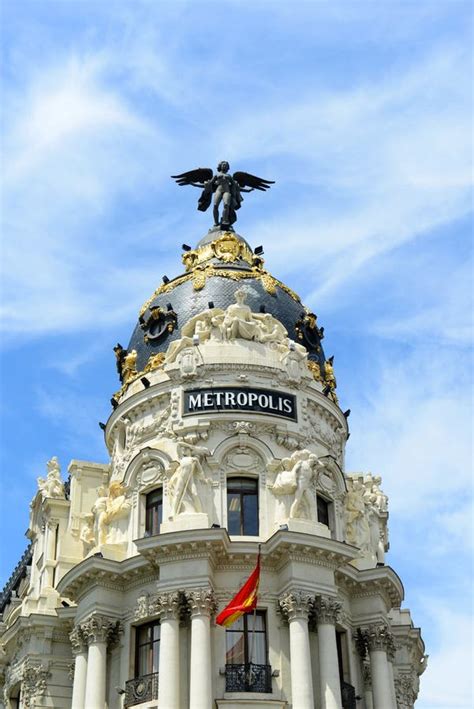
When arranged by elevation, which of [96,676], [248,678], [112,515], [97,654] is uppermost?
[112,515]

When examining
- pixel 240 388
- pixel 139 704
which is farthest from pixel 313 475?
pixel 139 704


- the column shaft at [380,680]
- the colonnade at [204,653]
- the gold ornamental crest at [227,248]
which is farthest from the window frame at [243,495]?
the gold ornamental crest at [227,248]

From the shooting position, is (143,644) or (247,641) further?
(143,644)

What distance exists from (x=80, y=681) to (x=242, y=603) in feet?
22.6

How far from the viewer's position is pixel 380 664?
34938 millimetres

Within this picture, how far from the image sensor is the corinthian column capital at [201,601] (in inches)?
1259

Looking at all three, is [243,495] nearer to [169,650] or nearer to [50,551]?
[169,650]

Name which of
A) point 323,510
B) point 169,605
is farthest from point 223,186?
point 169,605

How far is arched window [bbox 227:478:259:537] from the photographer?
35.0 meters

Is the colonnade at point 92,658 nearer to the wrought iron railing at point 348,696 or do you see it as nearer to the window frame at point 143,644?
the window frame at point 143,644

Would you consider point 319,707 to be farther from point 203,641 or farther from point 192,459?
point 192,459

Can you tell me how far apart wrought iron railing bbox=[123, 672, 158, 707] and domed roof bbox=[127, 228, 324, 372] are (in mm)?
12936

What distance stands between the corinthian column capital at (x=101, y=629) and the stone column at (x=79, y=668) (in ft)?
1.21

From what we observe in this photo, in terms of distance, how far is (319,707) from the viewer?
104 feet
